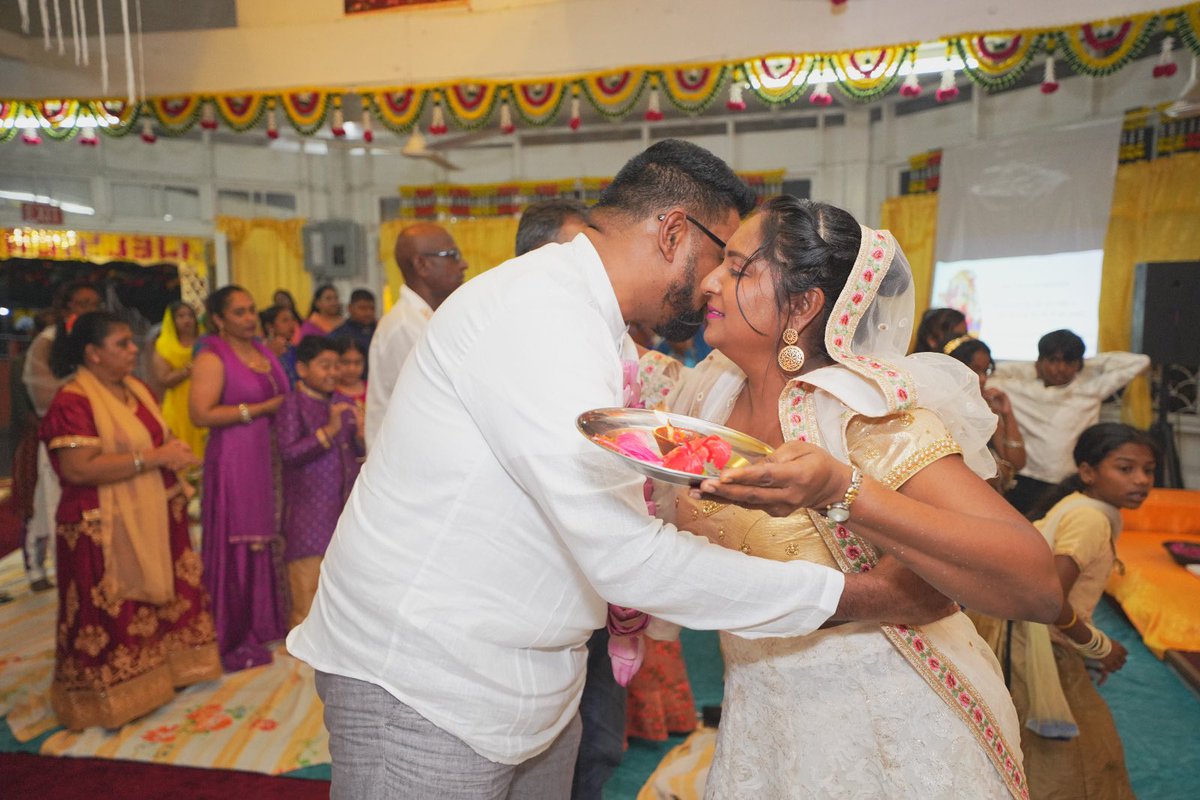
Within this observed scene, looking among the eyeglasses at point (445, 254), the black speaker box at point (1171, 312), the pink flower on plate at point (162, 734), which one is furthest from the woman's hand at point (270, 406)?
the black speaker box at point (1171, 312)

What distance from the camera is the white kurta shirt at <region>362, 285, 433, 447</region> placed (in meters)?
3.31

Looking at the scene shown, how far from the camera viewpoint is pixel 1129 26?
4.27 m

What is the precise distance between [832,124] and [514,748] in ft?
31.3

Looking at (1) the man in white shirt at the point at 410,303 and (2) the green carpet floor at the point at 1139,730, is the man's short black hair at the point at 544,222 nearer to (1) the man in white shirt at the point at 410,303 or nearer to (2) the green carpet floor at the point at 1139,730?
(1) the man in white shirt at the point at 410,303

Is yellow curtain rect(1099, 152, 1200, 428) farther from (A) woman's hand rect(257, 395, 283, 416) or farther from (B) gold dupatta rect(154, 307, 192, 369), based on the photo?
(B) gold dupatta rect(154, 307, 192, 369)

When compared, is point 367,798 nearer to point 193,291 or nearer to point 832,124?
point 832,124

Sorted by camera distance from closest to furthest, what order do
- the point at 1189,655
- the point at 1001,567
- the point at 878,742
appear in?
the point at 1001,567
the point at 878,742
the point at 1189,655

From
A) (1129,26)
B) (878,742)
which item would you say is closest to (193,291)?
(1129,26)

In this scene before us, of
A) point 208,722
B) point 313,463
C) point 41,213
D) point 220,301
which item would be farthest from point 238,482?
point 41,213

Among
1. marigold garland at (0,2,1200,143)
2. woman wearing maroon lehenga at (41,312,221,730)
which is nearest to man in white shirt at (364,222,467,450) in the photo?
woman wearing maroon lehenga at (41,312,221,730)

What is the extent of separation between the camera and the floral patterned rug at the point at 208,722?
10.2ft

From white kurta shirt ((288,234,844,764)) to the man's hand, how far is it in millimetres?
113

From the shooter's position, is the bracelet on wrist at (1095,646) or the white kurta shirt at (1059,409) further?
the white kurta shirt at (1059,409)

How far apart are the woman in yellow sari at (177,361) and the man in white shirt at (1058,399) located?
595 cm
